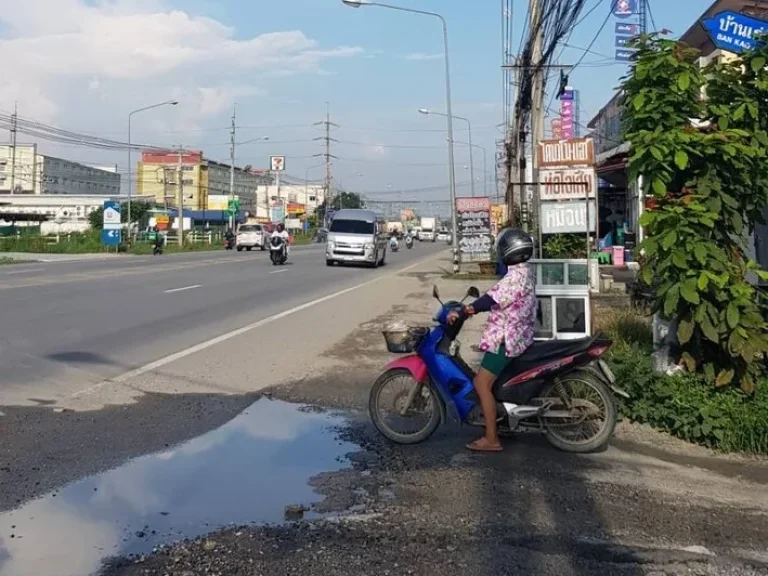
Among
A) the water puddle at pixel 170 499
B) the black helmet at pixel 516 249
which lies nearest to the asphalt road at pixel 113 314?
the water puddle at pixel 170 499

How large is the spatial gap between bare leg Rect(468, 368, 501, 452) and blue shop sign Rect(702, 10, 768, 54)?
11.7ft

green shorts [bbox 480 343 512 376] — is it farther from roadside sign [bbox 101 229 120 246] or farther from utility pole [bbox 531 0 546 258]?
roadside sign [bbox 101 229 120 246]

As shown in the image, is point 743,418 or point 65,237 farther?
point 65,237

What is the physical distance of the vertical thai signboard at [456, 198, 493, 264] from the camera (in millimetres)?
31297

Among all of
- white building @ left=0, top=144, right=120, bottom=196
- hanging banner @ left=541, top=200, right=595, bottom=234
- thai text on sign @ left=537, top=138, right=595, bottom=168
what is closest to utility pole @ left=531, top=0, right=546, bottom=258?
hanging banner @ left=541, top=200, right=595, bottom=234

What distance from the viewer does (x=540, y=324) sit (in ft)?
34.0

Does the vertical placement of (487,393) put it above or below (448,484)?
above

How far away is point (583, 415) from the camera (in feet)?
21.1

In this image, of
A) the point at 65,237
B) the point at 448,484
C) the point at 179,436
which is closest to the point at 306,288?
the point at 179,436

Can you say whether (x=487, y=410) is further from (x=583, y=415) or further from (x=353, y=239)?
(x=353, y=239)

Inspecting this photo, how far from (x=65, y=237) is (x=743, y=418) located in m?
51.7

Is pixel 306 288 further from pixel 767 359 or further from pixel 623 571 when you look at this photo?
pixel 623 571

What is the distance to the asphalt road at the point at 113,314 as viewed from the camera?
9.81m

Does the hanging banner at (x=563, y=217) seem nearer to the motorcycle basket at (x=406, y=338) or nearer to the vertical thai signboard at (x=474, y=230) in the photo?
the motorcycle basket at (x=406, y=338)
